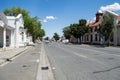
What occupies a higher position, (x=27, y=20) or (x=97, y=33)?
(x=27, y=20)

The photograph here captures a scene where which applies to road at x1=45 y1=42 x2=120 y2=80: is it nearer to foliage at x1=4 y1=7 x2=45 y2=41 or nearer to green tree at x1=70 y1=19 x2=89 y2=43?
foliage at x1=4 y1=7 x2=45 y2=41

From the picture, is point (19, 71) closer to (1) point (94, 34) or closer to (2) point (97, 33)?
(2) point (97, 33)

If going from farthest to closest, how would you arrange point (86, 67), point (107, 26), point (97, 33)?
point (97, 33)
point (107, 26)
point (86, 67)

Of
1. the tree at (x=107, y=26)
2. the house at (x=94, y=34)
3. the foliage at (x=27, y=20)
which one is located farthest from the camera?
the house at (x=94, y=34)

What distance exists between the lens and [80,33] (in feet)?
269

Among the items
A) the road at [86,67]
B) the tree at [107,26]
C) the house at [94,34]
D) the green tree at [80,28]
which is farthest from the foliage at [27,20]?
the road at [86,67]

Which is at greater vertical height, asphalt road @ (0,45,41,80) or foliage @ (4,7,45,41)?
foliage @ (4,7,45,41)

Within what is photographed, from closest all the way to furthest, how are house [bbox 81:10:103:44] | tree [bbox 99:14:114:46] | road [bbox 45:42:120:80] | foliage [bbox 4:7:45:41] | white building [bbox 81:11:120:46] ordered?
road [bbox 45:42:120:80], tree [bbox 99:14:114:46], foliage [bbox 4:7:45:41], white building [bbox 81:11:120:46], house [bbox 81:10:103:44]

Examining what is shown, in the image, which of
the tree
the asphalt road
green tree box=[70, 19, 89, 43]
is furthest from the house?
the asphalt road

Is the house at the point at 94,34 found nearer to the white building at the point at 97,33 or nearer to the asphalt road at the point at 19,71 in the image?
the white building at the point at 97,33

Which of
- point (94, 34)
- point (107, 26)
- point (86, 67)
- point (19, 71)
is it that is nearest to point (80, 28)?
point (94, 34)

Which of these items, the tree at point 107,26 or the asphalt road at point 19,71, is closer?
the asphalt road at point 19,71

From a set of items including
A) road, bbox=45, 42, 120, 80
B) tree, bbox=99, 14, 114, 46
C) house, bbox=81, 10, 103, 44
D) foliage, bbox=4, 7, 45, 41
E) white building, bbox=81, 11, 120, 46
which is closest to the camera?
road, bbox=45, 42, 120, 80

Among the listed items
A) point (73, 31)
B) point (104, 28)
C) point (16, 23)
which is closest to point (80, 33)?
point (73, 31)
